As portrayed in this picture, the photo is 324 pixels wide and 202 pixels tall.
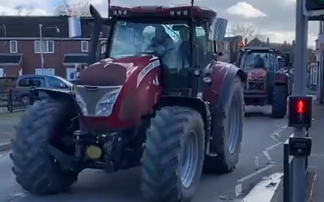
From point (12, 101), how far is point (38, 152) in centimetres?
2067

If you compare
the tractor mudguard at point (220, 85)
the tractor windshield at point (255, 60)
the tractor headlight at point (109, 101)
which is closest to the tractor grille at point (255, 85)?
the tractor windshield at point (255, 60)

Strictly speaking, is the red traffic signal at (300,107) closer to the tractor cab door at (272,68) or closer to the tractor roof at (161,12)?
the tractor roof at (161,12)

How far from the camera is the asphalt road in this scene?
10.4 meters

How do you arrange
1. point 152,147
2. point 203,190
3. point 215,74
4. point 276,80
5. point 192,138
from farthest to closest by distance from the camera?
point 276,80
point 215,74
point 203,190
point 192,138
point 152,147

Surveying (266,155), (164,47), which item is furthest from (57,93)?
(266,155)

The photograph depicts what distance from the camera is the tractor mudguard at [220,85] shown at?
11.9 m

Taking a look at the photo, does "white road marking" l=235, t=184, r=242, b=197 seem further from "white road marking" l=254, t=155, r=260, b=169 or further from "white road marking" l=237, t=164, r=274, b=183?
"white road marking" l=254, t=155, r=260, b=169

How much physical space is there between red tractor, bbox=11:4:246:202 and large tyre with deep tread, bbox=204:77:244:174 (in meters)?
0.05

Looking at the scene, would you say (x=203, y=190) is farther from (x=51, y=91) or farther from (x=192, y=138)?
(x=51, y=91)

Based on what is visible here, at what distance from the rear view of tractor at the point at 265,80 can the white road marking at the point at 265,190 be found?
488 inches

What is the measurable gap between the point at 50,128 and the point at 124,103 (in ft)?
3.82

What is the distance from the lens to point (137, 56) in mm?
10992

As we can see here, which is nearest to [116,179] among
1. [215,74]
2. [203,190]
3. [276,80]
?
[203,190]

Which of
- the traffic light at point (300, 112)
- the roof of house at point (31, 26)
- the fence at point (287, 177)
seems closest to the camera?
the traffic light at point (300, 112)
